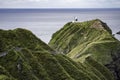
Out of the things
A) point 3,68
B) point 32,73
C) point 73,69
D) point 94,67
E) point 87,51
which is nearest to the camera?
point 3,68

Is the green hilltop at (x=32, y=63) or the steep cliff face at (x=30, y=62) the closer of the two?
the steep cliff face at (x=30, y=62)

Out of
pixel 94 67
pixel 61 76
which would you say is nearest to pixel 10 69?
pixel 61 76

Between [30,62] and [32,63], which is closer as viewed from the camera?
[30,62]

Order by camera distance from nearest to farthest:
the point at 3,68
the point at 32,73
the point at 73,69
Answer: the point at 3,68
the point at 32,73
the point at 73,69

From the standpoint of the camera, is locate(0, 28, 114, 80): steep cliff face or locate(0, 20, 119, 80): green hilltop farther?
locate(0, 20, 119, 80): green hilltop

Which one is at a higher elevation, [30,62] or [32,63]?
[30,62]

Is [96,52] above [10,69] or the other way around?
the other way around

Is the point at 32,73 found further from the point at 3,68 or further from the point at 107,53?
the point at 107,53

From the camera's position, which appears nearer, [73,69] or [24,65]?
[24,65]
